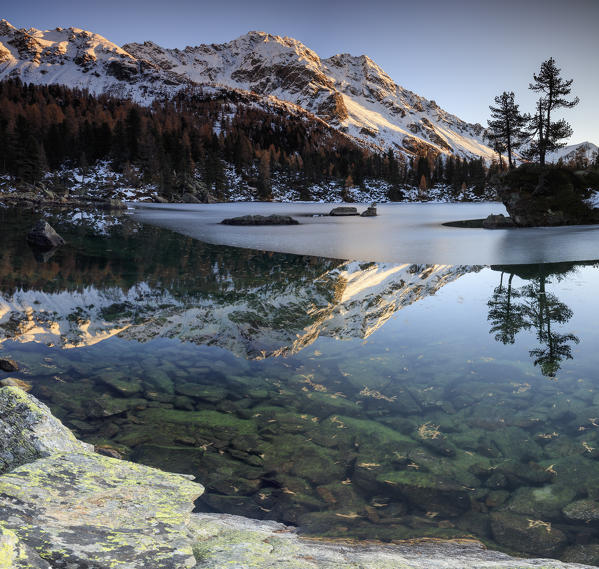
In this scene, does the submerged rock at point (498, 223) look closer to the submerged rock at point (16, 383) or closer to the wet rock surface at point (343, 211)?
the wet rock surface at point (343, 211)

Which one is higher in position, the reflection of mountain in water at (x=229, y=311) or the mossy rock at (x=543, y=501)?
the reflection of mountain in water at (x=229, y=311)

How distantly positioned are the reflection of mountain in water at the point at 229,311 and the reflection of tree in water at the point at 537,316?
9.18 ft

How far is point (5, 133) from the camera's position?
4392 inches

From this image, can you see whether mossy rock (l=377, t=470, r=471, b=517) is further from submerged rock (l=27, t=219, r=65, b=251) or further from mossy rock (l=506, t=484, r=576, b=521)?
submerged rock (l=27, t=219, r=65, b=251)

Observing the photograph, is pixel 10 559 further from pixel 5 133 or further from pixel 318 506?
pixel 5 133

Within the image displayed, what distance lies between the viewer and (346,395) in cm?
812

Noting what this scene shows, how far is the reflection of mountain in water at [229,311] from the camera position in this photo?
437 inches

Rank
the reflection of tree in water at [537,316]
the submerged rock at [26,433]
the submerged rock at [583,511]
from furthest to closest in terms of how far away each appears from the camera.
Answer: the reflection of tree in water at [537,316] < the submerged rock at [583,511] < the submerged rock at [26,433]

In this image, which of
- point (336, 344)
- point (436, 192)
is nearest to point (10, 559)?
point (336, 344)

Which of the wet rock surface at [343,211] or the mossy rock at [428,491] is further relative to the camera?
the wet rock surface at [343,211]

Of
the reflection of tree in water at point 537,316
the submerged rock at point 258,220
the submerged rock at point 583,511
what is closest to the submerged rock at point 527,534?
the submerged rock at point 583,511

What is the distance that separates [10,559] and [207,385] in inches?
241

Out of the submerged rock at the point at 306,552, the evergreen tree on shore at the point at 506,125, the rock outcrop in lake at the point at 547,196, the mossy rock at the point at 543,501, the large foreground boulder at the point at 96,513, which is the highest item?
the evergreen tree on shore at the point at 506,125

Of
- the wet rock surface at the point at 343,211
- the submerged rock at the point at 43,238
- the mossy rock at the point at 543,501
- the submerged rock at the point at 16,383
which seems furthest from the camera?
the wet rock surface at the point at 343,211
